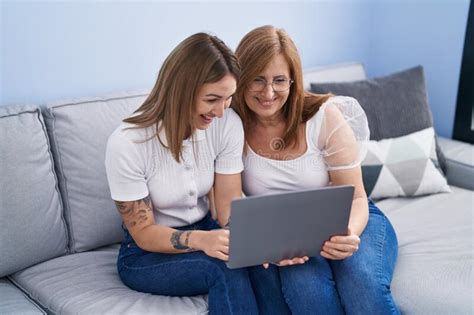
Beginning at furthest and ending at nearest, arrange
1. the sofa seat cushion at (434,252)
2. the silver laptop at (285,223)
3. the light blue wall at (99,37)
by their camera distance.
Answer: the light blue wall at (99,37) < the sofa seat cushion at (434,252) < the silver laptop at (285,223)

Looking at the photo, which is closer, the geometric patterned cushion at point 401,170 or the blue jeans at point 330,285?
the blue jeans at point 330,285

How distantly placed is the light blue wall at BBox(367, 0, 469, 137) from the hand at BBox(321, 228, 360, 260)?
1.38 meters

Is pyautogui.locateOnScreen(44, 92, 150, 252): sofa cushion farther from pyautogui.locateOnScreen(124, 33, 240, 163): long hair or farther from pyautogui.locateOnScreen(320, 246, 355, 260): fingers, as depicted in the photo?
pyautogui.locateOnScreen(320, 246, 355, 260): fingers

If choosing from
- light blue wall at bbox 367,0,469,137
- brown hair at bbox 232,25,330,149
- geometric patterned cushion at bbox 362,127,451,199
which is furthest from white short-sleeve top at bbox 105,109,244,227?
light blue wall at bbox 367,0,469,137

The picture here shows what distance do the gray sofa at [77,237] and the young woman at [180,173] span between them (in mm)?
73

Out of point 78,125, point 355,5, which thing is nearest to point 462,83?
point 355,5

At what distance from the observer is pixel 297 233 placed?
1.34 m

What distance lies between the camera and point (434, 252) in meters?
1.68

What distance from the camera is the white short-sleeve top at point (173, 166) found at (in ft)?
4.66

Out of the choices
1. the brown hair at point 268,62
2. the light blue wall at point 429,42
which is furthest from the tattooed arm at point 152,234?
the light blue wall at point 429,42

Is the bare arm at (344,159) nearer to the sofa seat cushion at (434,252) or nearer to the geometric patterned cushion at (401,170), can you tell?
the sofa seat cushion at (434,252)

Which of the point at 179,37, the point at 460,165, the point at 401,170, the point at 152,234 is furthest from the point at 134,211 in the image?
the point at 460,165

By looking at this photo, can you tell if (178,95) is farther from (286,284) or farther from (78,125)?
(286,284)

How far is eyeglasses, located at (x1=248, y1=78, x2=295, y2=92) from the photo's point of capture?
154 cm
